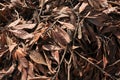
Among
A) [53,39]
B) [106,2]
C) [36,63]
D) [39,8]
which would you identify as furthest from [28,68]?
[106,2]

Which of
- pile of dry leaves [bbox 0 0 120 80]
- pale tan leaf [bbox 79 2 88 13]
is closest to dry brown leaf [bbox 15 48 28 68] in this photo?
pile of dry leaves [bbox 0 0 120 80]

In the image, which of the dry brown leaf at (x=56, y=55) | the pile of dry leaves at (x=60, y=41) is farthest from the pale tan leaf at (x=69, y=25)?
the dry brown leaf at (x=56, y=55)

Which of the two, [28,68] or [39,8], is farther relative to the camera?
[39,8]

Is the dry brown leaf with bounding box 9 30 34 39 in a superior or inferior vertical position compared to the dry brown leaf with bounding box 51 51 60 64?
superior

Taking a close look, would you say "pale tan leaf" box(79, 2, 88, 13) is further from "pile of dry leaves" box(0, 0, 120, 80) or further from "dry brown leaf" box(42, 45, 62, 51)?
"dry brown leaf" box(42, 45, 62, 51)

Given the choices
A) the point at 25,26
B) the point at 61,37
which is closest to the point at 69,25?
the point at 61,37

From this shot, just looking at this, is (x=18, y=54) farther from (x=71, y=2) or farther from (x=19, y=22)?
(x=71, y=2)

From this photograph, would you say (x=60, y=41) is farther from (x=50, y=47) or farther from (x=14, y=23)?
(x=14, y=23)

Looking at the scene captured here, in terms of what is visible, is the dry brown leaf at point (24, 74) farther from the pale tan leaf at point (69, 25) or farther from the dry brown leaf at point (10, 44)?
the pale tan leaf at point (69, 25)
